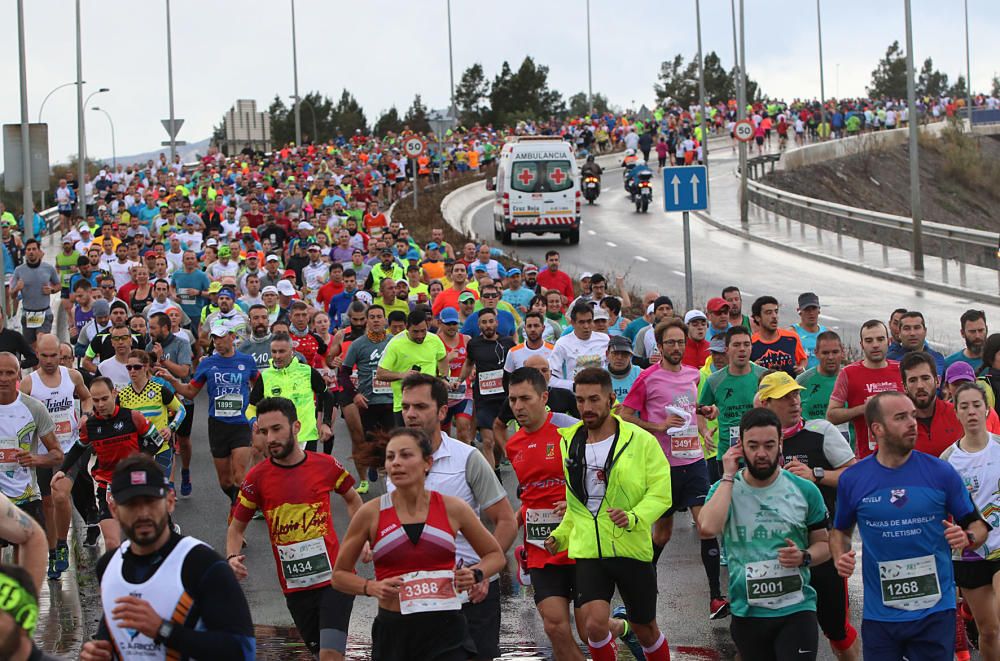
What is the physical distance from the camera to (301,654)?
31.4 ft

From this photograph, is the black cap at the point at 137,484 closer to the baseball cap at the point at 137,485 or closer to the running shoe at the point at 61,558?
the baseball cap at the point at 137,485

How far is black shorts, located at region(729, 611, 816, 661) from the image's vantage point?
7.25m

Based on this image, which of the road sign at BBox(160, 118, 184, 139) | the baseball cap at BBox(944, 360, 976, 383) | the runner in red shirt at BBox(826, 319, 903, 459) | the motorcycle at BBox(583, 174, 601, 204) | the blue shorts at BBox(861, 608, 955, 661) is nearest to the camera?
the blue shorts at BBox(861, 608, 955, 661)

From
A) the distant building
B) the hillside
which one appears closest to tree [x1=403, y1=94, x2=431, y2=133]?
the distant building

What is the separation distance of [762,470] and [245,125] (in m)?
72.3

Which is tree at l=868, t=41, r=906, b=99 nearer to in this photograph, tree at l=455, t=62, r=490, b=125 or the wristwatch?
tree at l=455, t=62, r=490, b=125

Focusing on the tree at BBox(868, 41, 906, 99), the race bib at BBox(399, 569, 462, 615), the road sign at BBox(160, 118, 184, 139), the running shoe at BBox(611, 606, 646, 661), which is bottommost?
the running shoe at BBox(611, 606, 646, 661)

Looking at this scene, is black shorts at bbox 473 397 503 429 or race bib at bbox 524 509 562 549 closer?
race bib at bbox 524 509 562 549

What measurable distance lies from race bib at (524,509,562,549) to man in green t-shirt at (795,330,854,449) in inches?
119

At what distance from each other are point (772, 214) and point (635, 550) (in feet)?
126

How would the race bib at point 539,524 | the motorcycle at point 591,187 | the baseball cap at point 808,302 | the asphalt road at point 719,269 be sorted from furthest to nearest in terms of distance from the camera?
the motorcycle at point 591,187 < the asphalt road at point 719,269 < the baseball cap at point 808,302 < the race bib at point 539,524

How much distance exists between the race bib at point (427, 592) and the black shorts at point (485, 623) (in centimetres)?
89

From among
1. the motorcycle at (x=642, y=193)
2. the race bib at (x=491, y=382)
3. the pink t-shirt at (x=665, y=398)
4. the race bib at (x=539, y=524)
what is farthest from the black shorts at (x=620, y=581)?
the motorcycle at (x=642, y=193)

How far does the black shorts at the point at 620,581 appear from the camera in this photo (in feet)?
26.4
